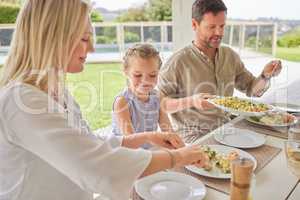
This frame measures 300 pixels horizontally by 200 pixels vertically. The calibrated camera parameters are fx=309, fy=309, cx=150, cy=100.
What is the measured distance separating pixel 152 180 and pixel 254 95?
1289mm

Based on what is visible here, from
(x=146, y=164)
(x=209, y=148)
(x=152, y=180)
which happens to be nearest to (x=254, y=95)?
(x=209, y=148)

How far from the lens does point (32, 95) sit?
0.76m

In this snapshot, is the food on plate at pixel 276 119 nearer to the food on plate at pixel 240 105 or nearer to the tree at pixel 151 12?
the food on plate at pixel 240 105

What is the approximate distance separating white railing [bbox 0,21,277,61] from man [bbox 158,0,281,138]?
2.03 ft

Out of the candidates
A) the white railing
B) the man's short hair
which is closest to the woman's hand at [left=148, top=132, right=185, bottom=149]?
the man's short hair

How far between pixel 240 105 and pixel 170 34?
3.78 feet

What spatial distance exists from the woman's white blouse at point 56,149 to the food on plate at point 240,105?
77 cm

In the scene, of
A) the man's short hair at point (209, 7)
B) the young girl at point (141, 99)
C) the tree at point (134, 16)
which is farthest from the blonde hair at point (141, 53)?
the tree at point (134, 16)

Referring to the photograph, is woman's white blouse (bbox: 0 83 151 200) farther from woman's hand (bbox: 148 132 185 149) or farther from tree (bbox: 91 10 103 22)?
tree (bbox: 91 10 103 22)

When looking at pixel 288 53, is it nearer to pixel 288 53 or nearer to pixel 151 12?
pixel 288 53

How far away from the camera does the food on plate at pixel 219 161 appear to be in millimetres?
1036

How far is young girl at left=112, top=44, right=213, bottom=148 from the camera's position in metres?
1.48

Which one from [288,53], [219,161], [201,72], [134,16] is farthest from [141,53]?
[288,53]

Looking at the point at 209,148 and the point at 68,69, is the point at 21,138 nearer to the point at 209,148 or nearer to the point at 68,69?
the point at 68,69
